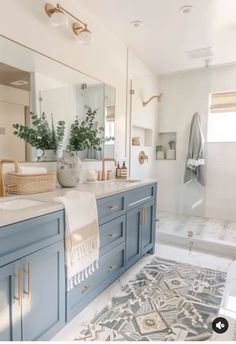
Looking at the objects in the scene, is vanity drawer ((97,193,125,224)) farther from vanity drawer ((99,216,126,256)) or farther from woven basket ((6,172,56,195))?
woven basket ((6,172,56,195))

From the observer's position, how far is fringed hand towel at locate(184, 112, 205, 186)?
13.0 feet

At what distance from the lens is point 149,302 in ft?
6.13

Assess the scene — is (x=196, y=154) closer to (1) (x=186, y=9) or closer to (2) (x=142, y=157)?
(2) (x=142, y=157)

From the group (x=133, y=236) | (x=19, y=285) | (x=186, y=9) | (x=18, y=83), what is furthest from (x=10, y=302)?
(x=186, y=9)

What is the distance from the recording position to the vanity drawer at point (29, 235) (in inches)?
43.1

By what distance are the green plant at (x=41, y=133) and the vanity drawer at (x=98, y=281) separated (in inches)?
40.6

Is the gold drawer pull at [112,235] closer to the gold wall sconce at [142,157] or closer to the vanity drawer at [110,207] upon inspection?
the vanity drawer at [110,207]

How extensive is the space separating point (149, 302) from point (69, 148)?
145cm

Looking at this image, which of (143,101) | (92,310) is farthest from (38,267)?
(143,101)

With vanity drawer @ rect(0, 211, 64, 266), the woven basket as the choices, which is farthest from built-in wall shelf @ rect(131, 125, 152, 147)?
vanity drawer @ rect(0, 211, 64, 266)

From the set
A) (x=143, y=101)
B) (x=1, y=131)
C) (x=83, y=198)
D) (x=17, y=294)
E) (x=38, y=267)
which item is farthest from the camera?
(x=143, y=101)

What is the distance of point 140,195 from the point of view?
93.6 inches

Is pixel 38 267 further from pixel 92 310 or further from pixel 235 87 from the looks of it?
pixel 235 87

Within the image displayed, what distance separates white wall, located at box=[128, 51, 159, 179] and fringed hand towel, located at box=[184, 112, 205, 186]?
63 centimetres
